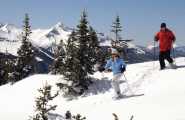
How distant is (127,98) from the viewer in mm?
22156

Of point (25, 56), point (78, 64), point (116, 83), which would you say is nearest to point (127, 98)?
point (116, 83)

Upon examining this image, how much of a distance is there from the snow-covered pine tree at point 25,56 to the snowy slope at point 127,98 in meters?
12.0

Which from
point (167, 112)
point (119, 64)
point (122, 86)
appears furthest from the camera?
point (122, 86)

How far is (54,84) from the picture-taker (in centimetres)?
3053

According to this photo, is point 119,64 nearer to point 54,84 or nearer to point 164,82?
point 164,82

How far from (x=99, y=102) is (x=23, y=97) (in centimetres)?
877

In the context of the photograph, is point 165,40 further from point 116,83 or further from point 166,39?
point 116,83

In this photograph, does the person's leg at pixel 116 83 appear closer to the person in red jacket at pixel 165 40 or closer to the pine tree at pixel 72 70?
the person in red jacket at pixel 165 40

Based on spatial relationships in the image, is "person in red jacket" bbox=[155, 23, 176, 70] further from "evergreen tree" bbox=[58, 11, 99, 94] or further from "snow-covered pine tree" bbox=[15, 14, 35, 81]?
"snow-covered pine tree" bbox=[15, 14, 35, 81]

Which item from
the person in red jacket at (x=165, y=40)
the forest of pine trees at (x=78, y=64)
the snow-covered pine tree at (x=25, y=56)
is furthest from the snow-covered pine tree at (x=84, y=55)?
the snow-covered pine tree at (x=25, y=56)

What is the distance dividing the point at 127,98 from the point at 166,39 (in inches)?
198

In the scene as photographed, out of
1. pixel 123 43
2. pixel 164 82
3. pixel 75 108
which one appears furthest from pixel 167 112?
pixel 123 43

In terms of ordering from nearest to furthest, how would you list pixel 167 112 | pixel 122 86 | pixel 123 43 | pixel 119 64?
pixel 167 112 < pixel 119 64 < pixel 122 86 < pixel 123 43

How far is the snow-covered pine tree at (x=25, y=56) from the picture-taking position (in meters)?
48.0
